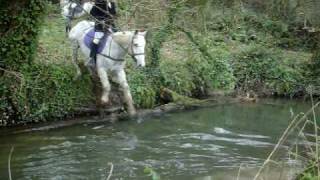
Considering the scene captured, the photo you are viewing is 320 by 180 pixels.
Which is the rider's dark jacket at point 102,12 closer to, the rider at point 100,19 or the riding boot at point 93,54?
the rider at point 100,19

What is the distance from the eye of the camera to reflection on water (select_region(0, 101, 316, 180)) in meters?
9.91

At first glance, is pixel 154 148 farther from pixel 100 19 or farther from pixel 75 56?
pixel 75 56

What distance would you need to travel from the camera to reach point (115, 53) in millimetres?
12922

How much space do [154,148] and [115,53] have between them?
2.48 metres

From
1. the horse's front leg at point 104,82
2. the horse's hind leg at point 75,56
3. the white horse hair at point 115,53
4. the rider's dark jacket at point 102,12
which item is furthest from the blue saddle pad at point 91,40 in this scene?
the horse's hind leg at point 75,56

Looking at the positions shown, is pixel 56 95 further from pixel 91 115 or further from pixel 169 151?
pixel 169 151

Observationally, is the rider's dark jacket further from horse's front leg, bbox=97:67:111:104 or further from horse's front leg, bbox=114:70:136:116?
horse's front leg, bbox=114:70:136:116

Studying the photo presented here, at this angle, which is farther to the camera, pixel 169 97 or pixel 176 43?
pixel 176 43

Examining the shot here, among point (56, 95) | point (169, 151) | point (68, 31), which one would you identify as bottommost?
point (169, 151)

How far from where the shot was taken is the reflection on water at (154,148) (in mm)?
9906

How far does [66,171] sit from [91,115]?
4.05 meters

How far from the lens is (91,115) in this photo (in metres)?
13.8

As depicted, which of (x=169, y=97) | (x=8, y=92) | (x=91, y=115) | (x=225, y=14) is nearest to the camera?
(x=8, y=92)

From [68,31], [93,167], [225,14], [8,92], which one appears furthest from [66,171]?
[225,14]
